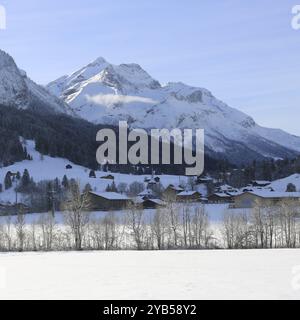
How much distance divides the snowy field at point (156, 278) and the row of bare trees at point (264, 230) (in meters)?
17.4

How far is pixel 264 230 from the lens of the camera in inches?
2931

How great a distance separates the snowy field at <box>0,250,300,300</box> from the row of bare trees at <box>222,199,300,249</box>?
17.4 meters

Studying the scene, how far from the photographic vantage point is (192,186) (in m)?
190

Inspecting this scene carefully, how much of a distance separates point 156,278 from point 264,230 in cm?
4194

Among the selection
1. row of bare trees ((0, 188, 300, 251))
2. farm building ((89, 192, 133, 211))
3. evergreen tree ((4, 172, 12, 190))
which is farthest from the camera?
evergreen tree ((4, 172, 12, 190))

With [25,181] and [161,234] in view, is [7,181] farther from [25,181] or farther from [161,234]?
[161,234]

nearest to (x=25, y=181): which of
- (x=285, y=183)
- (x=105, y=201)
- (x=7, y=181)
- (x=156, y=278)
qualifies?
(x=7, y=181)

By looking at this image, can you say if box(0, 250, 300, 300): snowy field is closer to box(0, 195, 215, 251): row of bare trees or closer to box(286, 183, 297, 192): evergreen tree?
box(0, 195, 215, 251): row of bare trees

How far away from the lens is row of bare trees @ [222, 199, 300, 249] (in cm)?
6869

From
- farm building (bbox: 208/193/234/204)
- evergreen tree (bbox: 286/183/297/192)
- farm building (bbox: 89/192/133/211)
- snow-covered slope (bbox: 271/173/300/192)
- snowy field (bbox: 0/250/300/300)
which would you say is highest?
snow-covered slope (bbox: 271/173/300/192)

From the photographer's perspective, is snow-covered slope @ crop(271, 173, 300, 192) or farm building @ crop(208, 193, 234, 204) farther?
snow-covered slope @ crop(271, 173, 300, 192)

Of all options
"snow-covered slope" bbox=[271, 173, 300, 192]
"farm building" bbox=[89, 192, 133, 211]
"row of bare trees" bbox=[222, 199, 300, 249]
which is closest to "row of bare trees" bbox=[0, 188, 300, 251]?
"row of bare trees" bbox=[222, 199, 300, 249]

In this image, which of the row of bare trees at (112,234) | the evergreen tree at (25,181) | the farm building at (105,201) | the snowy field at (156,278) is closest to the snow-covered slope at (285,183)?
the farm building at (105,201)
